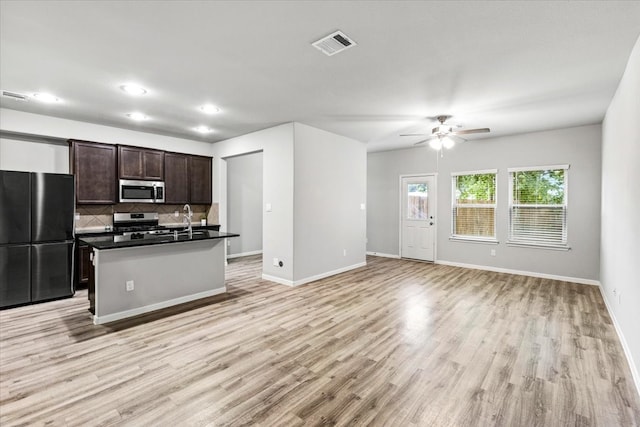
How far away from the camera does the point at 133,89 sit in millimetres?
3623

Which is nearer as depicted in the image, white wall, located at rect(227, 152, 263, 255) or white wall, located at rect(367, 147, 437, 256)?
white wall, located at rect(367, 147, 437, 256)

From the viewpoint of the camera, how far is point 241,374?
2486mm

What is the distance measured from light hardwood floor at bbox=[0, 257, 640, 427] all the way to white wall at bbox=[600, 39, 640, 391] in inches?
11.0

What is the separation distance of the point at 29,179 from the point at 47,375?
122 inches

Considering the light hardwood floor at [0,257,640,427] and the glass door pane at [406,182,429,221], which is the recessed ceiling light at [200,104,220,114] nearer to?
the light hardwood floor at [0,257,640,427]

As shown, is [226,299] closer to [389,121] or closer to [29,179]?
[29,179]

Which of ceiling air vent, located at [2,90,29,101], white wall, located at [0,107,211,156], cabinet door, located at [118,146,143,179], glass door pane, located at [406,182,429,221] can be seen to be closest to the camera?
ceiling air vent, located at [2,90,29,101]

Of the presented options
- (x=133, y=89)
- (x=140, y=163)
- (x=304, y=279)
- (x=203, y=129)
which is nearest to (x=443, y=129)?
(x=304, y=279)

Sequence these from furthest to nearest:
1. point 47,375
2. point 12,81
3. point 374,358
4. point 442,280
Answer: point 442,280
point 12,81
point 374,358
point 47,375

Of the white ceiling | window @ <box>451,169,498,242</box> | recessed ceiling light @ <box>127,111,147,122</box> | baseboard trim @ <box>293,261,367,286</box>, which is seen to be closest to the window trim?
window @ <box>451,169,498,242</box>

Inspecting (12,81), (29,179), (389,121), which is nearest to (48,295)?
(29,179)

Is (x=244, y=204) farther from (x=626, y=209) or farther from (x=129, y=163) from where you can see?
(x=626, y=209)

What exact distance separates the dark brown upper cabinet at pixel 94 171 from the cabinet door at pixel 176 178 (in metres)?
0.89

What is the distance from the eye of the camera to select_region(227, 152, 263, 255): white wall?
762 cm
